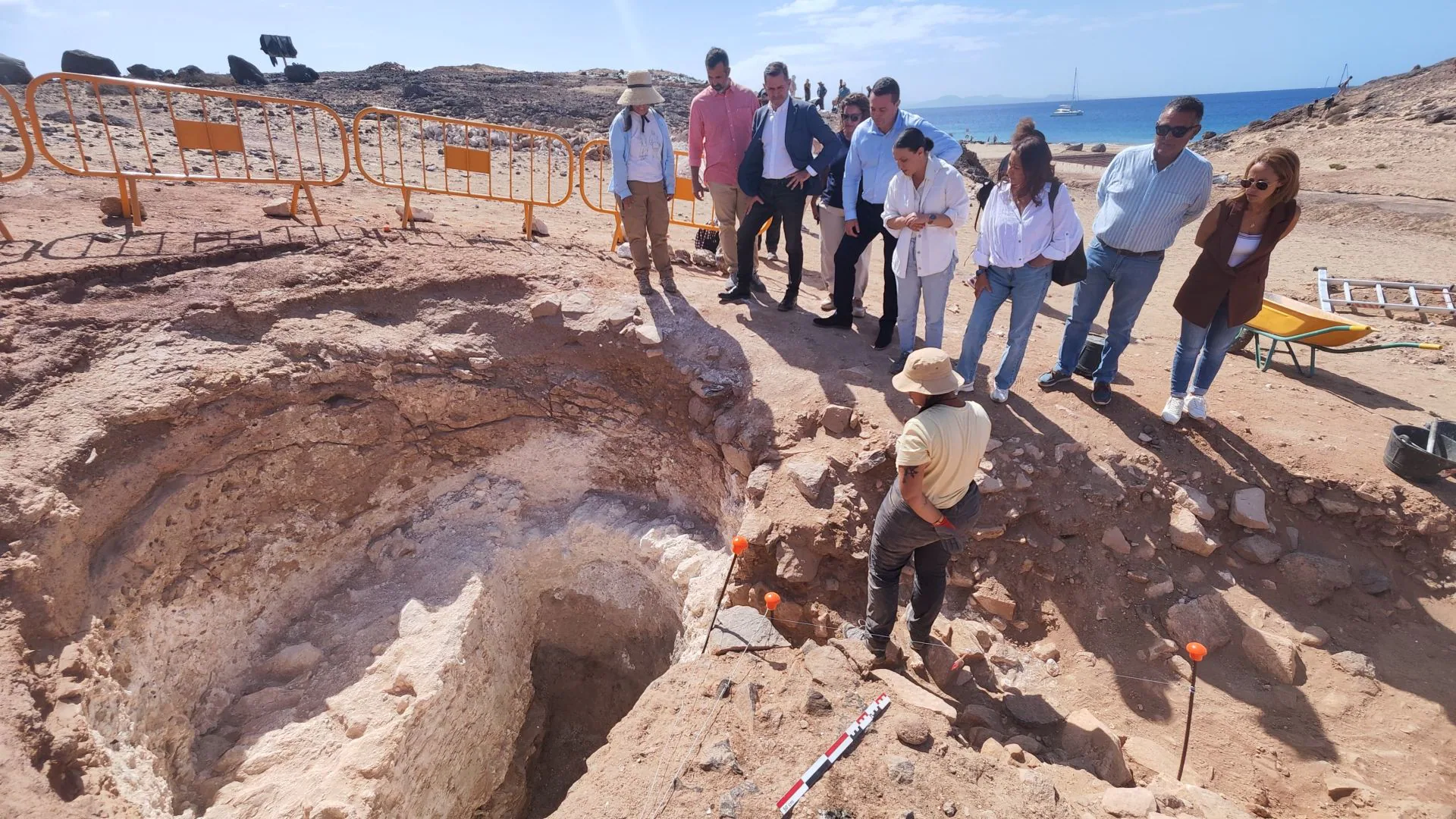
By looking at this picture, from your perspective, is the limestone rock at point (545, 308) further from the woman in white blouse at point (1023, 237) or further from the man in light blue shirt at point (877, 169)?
the woman in white blouse at point (1023, 237)

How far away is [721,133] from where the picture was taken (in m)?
5.80

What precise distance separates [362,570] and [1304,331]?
8250 millimetres

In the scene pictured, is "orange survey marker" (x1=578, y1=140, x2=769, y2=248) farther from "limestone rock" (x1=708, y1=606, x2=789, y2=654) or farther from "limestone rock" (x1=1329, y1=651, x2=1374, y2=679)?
"limestone rock" (x1=1329, y1=651, x2=1374, y2=679)

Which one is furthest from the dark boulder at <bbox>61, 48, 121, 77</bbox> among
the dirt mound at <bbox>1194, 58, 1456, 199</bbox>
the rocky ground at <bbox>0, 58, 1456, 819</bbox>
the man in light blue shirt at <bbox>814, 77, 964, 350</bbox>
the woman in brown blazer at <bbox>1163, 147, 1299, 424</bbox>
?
the dirt mound at <bbox>1194, 58, 1456, 199</bbox>

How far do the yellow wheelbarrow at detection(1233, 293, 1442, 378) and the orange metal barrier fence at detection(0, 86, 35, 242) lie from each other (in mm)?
9709

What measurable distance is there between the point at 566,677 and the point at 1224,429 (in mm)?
5773

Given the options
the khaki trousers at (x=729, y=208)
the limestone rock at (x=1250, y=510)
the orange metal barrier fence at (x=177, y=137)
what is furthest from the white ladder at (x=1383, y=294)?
the orange metal barrier fence at (x=177, y=137)

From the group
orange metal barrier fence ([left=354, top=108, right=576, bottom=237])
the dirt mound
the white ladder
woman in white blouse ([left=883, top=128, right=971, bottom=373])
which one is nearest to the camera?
woman in white blouse ([left=883, top=128, right=971, bottom=373])

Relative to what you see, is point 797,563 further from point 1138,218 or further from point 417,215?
point 417,215

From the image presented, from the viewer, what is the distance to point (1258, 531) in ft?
14.6

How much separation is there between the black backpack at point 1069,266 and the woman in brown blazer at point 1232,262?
64 cm

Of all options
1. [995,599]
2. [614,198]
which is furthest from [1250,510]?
[614,198]

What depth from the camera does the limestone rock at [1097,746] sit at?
3.35 m

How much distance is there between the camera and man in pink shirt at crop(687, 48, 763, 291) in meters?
5.73
